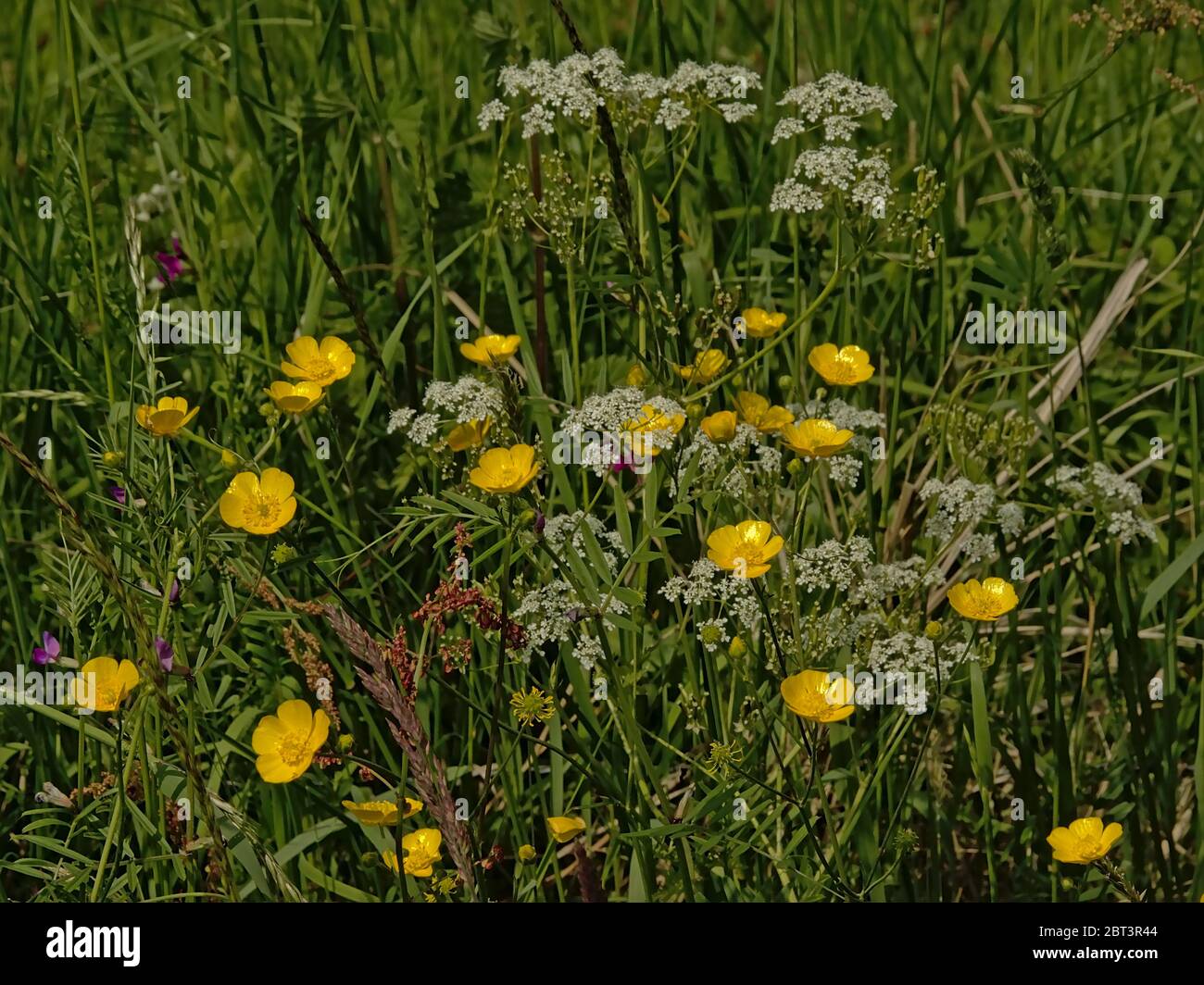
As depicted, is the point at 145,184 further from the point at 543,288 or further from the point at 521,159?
the point at 543,288

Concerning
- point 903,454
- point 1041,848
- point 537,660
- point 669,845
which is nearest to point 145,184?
point 537,660

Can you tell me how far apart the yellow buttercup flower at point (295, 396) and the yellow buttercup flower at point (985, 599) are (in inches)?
37.2

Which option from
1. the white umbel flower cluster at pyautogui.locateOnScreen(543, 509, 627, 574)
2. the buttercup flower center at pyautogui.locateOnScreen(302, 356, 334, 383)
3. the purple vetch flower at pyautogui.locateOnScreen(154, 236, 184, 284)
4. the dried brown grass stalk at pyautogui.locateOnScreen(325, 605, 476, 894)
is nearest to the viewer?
the dried brown grass stalk at pyautogui.locateOnScreen(325, 605, 476, 894)

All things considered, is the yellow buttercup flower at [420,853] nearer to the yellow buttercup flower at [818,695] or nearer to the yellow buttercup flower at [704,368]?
the yellow buttercup flower at [818,695]

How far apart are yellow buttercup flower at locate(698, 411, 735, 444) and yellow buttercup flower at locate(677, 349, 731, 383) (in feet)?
0.46

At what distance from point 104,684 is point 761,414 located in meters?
1.03

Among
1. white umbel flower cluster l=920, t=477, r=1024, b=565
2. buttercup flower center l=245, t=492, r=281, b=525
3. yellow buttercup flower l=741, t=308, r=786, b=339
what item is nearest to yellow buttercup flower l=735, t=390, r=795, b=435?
yellow buttercup flower l=741, t=308, r=786, b=339

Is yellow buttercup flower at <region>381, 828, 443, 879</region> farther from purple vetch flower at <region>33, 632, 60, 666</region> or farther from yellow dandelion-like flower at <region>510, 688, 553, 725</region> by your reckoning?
purple vetch flower at <region>33, 632, 60, 666</region>

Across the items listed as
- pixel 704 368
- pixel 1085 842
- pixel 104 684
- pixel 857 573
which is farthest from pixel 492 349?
pixel 1085 842

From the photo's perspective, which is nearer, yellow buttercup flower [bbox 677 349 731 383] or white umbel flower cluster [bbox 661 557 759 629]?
white umbel flower cluster [bbox 661 557 759 629]

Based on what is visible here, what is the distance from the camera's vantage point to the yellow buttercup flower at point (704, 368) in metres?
2.15

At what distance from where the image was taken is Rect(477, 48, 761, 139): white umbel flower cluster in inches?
83.4

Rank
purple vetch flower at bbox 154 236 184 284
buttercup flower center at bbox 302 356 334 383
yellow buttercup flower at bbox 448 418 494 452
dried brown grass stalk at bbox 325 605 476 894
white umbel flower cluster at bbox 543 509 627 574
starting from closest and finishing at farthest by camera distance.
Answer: dried brown grass stalk at bbox 325 605 476 894 < white umbel flower cluster at bbox 543 509 627 574 < yellow buttercup flower at bbox 448 418 494 452 < buttercup flower center at bbox 302 356 334 383 < purple vetch flower at bbox 154 236 184 284

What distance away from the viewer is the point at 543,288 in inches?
103
